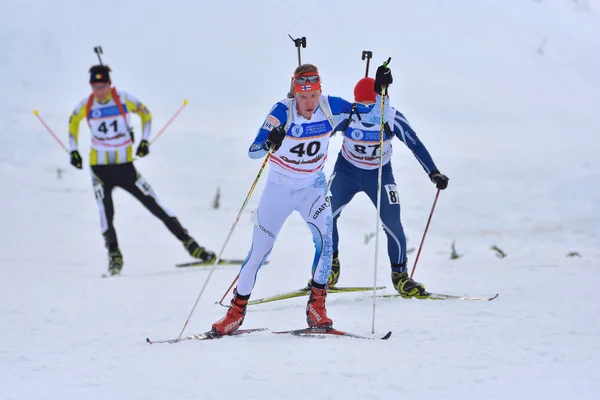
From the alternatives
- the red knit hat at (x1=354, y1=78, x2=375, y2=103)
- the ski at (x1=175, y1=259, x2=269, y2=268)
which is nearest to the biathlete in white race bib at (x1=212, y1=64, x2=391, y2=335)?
the red knit hat at (x1=354, y1=78, x2=375, y2=103)

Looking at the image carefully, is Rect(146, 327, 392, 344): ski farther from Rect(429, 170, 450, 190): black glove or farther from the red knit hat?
the red knit hat

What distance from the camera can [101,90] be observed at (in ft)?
26.2

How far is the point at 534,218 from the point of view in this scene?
12.4m

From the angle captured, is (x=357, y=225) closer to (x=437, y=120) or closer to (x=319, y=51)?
(x=437, y=120)

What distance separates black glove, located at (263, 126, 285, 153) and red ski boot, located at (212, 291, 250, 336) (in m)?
1.18

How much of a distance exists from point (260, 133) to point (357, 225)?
23.0ft

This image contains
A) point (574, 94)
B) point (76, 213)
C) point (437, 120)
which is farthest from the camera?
point (574, 94)

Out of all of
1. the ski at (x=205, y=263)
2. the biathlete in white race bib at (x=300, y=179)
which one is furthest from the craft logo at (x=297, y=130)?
the ski at (x=205, y=263)

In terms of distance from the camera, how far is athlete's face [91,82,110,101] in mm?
7934

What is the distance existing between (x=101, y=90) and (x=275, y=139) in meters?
4.30

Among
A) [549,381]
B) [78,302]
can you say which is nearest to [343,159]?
[78,302]

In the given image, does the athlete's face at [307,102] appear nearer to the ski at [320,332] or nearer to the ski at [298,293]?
the ski at [320,332]

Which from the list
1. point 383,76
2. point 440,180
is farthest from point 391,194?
point 383,76

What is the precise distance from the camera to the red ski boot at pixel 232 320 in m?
4.75
